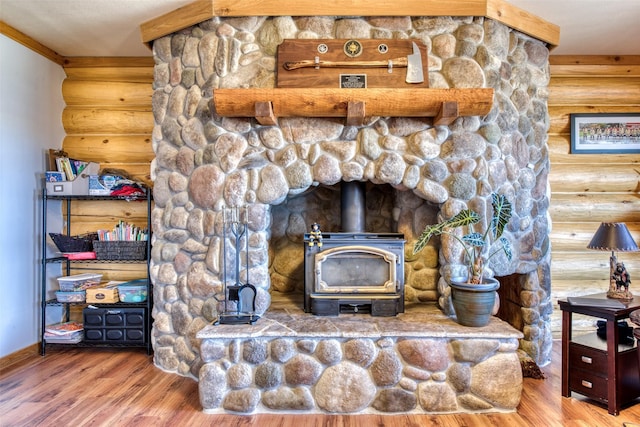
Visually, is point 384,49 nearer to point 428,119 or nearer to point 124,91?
point 428,119

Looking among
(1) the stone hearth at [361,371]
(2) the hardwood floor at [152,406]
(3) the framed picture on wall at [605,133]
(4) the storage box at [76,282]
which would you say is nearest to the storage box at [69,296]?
(4) the storage box at [76,282]

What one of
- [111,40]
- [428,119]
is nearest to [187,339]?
[428,119]

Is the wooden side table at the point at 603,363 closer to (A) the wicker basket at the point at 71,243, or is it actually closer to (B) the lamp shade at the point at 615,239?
(B) the lamp shade at the point at 615,239

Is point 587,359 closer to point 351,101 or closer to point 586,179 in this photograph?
point 586,179

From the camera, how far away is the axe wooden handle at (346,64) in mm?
2617

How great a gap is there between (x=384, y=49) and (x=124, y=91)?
7.78 ft

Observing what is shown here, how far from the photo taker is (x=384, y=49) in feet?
8.68

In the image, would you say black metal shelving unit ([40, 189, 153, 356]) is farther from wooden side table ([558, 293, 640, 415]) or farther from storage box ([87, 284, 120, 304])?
wooden side table ([558, 293, 640, 415])

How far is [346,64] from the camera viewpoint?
2.62 meters

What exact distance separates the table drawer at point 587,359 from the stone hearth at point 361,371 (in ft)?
1.44

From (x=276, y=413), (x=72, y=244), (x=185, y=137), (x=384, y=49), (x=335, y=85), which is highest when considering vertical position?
(x=384, y=49)

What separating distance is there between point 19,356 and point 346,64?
329cm

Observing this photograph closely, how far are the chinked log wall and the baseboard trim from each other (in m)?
1.03

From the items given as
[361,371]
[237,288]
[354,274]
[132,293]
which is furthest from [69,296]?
[361,371]
